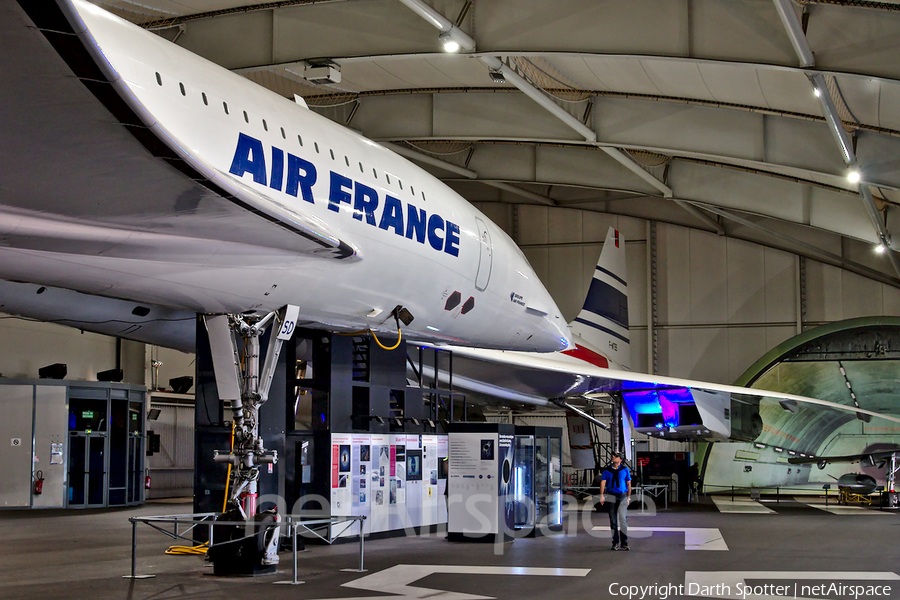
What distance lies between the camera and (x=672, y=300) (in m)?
26.6

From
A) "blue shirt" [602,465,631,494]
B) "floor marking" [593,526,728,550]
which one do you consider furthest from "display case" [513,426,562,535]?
"blue shirt" [602,465,631,494]

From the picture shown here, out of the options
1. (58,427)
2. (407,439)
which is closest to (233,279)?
(407,439)

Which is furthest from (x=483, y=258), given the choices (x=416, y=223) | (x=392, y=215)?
(x=392, y=215)

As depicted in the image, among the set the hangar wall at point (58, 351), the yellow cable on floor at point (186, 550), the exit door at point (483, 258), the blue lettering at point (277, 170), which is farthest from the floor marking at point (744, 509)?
the hangar wall at point (58, 351)

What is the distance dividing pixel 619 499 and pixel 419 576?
339cm

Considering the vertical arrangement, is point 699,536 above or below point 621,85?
below

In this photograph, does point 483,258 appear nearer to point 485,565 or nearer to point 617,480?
point 617,480

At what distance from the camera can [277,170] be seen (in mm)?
7656

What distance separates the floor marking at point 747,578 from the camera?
290 inches

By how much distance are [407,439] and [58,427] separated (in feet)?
30.2

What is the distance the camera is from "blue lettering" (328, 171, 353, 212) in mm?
8273

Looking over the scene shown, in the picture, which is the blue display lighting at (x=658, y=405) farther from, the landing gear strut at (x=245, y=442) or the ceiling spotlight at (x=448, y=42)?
the landing gear strut at (x=245, y=442)

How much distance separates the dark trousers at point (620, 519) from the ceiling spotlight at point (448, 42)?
20.3 ft
